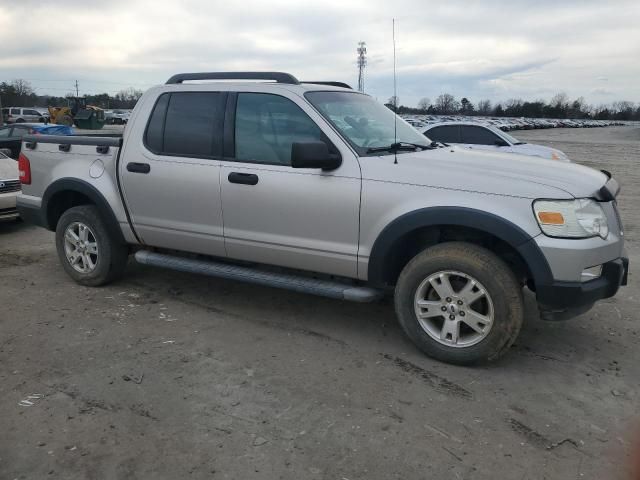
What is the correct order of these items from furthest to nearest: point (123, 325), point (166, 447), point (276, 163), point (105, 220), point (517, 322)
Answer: point (105, 220)
point (123, 325)
point (276, 163)
point (517, 322)
point (166, 447)

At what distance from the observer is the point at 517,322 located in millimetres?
3662

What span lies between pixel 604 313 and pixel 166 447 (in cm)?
380

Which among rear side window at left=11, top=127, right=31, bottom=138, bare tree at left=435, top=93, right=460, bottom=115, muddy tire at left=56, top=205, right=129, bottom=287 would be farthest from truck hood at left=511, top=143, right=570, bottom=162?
bare tree at left=435, top=93, right=460, bottom=115

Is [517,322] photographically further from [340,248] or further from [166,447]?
[166,447]

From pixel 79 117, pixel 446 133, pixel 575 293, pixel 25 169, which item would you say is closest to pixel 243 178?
pixel 575 293

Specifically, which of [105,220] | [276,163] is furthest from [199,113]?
[105,220]

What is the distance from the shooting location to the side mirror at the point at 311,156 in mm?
3832

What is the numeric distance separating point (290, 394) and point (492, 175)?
6.22 feet

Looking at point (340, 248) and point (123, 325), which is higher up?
point (340, 248)

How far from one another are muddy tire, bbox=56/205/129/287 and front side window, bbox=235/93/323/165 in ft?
5.60

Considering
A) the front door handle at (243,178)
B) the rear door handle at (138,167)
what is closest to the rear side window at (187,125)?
the rear door handle at (138,167)

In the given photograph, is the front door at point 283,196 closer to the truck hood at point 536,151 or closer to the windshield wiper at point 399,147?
the windshield wiper at point 399,147

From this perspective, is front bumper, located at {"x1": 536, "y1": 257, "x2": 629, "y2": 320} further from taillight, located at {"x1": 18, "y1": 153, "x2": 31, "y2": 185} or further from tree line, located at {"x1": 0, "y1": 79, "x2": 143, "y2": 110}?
tree line, located at {"x1": 0, "y1": 79, "x2": 143, "y2": 110}

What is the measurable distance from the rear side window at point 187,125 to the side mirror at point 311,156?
94cm
